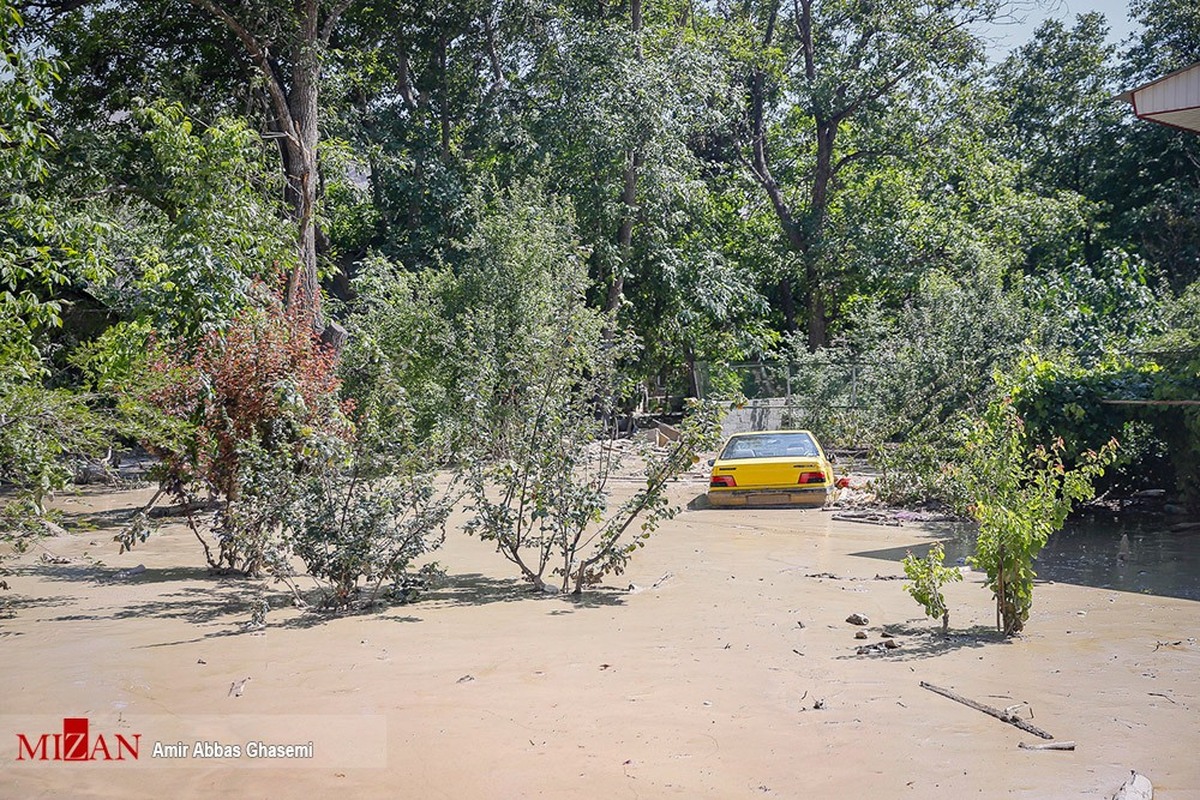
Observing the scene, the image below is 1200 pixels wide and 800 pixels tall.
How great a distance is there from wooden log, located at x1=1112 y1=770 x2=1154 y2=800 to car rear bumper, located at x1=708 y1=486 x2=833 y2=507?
44.1ft

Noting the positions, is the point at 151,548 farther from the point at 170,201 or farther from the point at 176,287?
the point at 170,201

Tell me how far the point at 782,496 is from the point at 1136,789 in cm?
1372

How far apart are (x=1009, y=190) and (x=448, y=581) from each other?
30.4 meters

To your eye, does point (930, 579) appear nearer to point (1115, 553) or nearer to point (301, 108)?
point (1115, 553)

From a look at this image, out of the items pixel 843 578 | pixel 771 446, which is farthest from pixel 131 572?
pixel 771 446

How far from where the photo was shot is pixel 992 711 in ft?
22.1

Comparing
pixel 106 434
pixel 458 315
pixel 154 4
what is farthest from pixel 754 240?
pixel 106 434

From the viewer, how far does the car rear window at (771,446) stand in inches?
774

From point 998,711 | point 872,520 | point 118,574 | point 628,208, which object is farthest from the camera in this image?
point 628,208

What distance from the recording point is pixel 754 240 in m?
39.5

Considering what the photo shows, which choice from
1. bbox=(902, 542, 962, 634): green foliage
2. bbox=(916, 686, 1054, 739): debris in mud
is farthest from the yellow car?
bbox=(916, 686, 1054, 739): debris in mud

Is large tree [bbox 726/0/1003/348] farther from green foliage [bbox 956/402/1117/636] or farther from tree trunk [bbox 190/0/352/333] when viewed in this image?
green foliage [bbox 956/402/1117/636]

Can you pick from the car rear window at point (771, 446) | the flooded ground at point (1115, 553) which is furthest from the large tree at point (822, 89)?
the flooded ground at point (1115, 553)

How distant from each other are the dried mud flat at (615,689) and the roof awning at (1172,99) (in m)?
5.74
